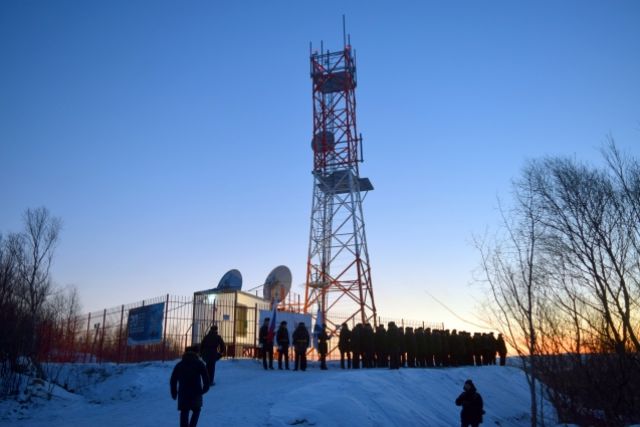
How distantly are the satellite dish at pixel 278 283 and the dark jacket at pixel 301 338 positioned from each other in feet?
34.0

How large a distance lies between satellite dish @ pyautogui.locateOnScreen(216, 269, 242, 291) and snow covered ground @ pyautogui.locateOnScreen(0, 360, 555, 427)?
605 centimetres

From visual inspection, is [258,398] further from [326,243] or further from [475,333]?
[326,243]

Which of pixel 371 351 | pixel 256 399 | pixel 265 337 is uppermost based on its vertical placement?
pixel 265 337

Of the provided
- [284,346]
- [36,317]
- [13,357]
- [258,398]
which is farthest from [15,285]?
[258,398]

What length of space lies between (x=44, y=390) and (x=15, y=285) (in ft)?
16.8

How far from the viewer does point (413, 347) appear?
20.5m

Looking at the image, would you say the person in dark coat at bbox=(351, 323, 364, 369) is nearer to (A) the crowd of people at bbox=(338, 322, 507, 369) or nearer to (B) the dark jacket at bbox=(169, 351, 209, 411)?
(A) the crowd of people at bbox=(338, 322, 507, 369)

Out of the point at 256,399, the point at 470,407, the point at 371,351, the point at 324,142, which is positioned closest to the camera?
the point at 470,407

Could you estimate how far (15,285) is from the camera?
17.9 m

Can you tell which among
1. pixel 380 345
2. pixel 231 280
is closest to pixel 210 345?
pixel 380 345

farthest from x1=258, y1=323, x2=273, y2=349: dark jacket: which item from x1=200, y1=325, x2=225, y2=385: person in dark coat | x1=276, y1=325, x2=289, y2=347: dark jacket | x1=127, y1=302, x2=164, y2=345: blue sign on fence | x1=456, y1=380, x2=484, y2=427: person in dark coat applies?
x1=456, y1=380, x2=484, y2=427: person in dark coat

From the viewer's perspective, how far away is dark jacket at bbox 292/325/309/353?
1648 cm

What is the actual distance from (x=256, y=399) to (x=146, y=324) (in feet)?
27.8

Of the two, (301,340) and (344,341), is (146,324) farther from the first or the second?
(344,341)
